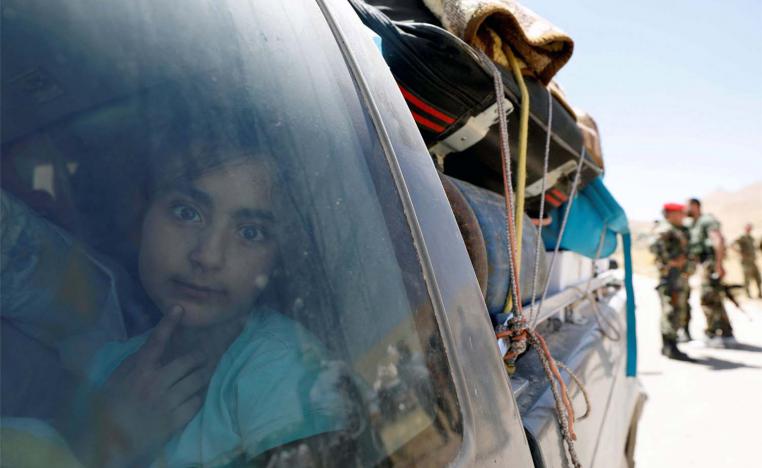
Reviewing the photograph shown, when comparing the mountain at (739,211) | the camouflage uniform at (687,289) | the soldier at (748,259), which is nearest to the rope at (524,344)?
the camouflage uniform at (687,289)

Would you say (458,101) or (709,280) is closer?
(458,101)

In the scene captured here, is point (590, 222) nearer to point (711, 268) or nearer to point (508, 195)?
point (508, 195)

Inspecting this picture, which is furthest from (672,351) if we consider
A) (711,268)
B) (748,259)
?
(748,259)

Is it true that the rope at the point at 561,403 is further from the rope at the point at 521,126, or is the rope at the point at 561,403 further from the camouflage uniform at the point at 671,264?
the camouflage uniform at the point at 671,264

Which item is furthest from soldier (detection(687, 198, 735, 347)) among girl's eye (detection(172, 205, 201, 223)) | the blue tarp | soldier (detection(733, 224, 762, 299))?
girl's eye (detection(172, 205, 201, 223))

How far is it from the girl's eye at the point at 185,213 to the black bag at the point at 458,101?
0.92 metres

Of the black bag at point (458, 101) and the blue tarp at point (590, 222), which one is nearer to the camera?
the black bag at point (458, 101)

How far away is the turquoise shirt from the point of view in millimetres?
576

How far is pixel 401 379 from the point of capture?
2.44 feet

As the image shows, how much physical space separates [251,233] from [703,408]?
5.63 meters

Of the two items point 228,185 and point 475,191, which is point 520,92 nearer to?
point 475,191

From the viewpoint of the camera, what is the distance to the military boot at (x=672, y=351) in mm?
7074

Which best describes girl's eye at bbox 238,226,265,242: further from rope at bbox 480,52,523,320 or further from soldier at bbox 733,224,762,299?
soldier at bbox 733,224,762,299

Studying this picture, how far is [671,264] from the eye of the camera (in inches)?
287
